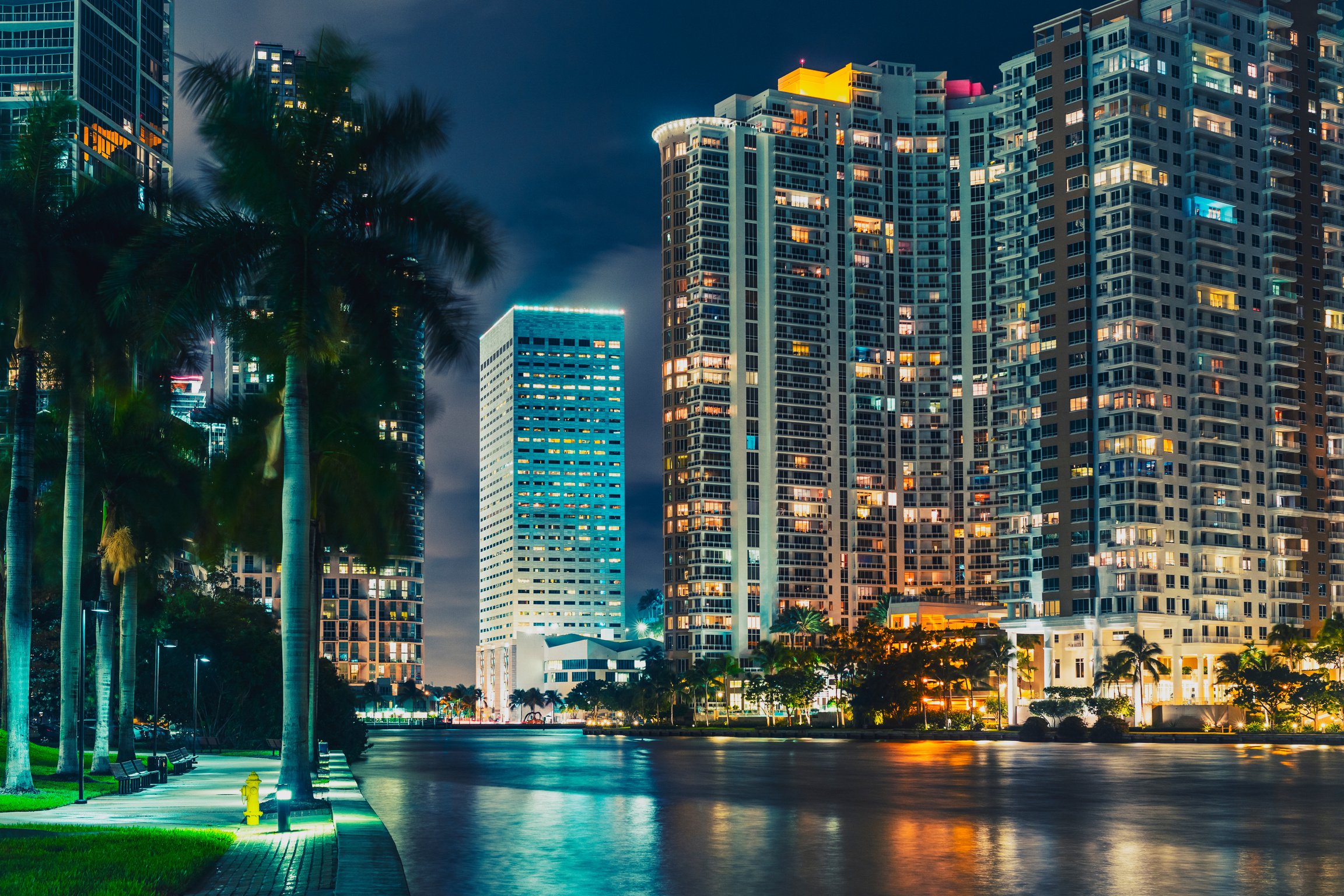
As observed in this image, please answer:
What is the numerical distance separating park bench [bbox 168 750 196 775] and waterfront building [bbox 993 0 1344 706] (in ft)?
418

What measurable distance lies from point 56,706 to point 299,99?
6720 centimetres

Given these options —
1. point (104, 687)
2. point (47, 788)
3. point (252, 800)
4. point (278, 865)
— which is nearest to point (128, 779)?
point (47, 788)

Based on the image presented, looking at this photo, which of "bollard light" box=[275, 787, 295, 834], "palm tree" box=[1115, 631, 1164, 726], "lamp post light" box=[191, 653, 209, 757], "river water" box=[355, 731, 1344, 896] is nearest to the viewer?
"river water" box=[355, 731, 1344, 896]

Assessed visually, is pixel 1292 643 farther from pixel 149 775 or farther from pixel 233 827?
pixel 233 827

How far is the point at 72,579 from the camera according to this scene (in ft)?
139

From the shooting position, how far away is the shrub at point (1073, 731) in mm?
152500

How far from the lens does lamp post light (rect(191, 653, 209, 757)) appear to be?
77000 mm

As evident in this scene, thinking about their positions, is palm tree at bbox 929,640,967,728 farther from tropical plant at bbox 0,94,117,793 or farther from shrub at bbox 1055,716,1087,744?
tropical plant at bbox 0,94,117,793

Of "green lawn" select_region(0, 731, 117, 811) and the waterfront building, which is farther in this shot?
the waterfront building

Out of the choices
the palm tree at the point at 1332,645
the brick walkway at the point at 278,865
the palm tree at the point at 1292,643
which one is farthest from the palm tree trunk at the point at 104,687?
the palm tree at the point at 1292,643

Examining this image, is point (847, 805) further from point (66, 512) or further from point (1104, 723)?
point (1104, 723)

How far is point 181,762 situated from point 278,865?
130ft

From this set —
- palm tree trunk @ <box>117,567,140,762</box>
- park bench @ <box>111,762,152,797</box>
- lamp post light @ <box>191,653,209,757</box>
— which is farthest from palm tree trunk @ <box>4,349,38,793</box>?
lamp post light @ <box>191,653,209,757</box>

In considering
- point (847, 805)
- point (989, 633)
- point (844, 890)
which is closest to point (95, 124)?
point (989, 633)
